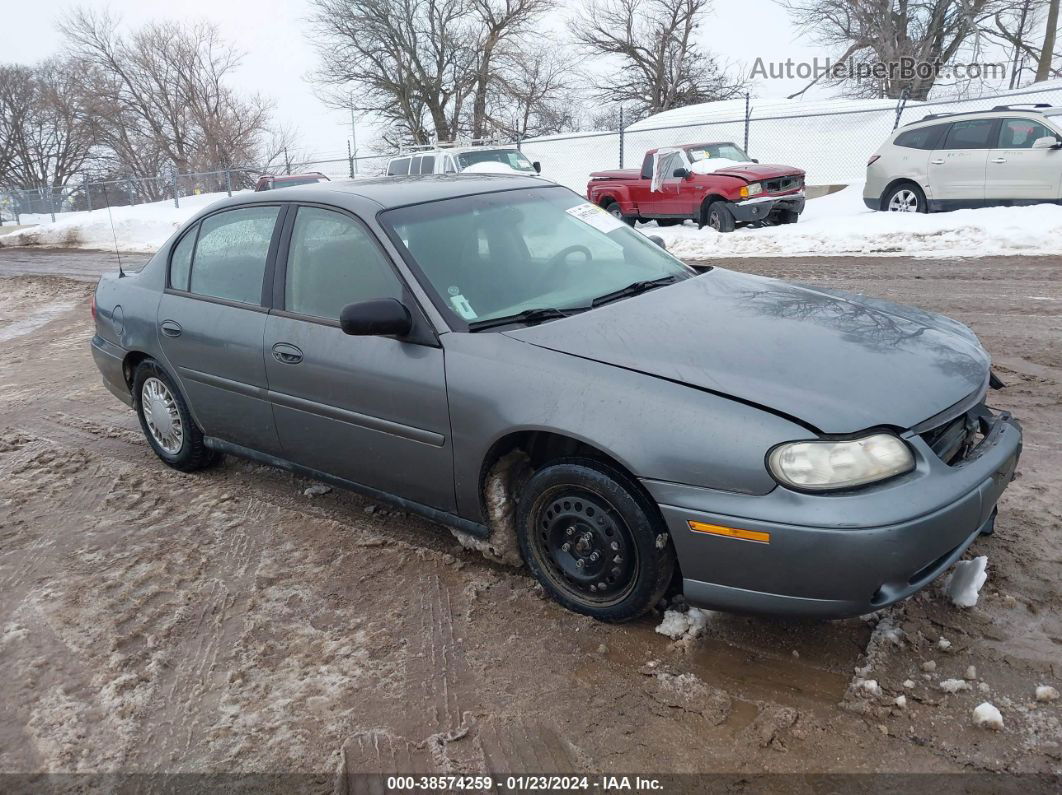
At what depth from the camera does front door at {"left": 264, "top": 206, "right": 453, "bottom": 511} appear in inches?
128

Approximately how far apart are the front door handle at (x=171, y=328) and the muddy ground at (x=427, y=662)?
3.06 feet

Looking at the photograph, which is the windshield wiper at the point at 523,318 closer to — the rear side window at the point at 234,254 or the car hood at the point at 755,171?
the rear side window at the point at 234,254

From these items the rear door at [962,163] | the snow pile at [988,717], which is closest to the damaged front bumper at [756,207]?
the rear door at [962,163]

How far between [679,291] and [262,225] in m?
2.05

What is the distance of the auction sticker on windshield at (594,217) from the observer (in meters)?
4.05

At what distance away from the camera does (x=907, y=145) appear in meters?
12.7

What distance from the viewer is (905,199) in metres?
12.8

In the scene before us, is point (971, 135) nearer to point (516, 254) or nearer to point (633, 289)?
point (633, 289)

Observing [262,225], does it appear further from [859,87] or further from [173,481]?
[859,87]

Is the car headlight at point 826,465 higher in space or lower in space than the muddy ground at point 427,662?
higher

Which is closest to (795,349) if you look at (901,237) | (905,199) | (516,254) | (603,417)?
(603,417)

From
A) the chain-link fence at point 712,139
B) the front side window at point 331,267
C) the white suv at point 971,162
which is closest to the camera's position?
the front side window at point 331,267

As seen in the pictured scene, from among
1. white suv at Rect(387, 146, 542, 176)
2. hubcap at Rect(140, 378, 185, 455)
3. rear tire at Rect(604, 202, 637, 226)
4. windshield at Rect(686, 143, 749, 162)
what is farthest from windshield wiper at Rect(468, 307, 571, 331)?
white suv at Rect(387, 146, 542, 176)

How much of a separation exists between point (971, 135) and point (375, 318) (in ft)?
Result: 39.6
